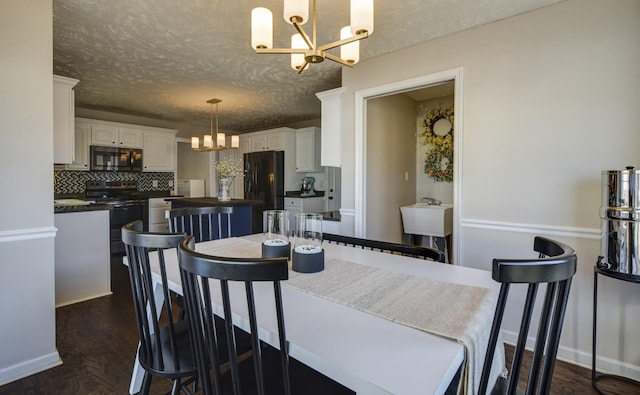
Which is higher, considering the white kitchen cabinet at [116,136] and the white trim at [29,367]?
the white kitchen cabinet at [116,136]

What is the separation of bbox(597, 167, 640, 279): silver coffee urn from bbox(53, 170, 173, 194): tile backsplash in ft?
20.2

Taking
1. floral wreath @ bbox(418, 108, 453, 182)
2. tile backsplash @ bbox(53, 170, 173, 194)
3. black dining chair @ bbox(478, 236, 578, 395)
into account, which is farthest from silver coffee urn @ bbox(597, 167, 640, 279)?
tile backsplash @ bbox(53, 170, 173, 194)

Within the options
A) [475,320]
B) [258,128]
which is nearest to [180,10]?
[475,320]

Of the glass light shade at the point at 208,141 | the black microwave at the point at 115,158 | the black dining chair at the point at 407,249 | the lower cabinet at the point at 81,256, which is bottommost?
the lower cabinet at the point at 81,256

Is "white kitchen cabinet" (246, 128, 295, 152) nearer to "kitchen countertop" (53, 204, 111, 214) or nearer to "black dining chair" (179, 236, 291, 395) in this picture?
"kitchen countertop" (53, 204, 111, 214)

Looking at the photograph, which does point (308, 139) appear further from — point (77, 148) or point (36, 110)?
point (36, 110)

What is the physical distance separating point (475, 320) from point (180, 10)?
251 centimetres

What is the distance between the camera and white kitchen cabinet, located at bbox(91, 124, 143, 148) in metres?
4.95

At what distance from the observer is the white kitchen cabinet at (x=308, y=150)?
569 centimetres

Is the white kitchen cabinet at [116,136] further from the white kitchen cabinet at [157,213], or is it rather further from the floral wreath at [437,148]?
the floral wreath at [437,148]

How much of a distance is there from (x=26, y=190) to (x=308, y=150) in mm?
4282

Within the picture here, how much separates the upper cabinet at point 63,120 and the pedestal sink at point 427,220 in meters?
3.77

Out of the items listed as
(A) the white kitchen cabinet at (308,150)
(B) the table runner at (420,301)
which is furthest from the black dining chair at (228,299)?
(A) the white kitchen cabinet at (308,150)

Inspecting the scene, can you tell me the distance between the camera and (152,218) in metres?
5.28
